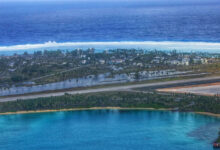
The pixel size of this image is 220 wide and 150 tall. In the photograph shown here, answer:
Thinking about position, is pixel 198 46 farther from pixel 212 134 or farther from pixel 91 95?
pixel 212 134

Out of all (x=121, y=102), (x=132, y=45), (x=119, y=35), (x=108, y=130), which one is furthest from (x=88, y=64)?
(x=119, y=35)

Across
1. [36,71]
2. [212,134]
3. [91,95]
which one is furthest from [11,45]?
[212,134]

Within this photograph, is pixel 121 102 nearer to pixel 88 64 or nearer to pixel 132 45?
pixel 88 64

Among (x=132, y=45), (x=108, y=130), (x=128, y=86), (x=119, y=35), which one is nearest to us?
(x=108, y=130)

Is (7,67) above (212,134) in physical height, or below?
above

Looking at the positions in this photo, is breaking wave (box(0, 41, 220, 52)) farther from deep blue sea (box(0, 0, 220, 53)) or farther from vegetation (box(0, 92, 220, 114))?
vegetation (box(0, 92, 220, 114))
